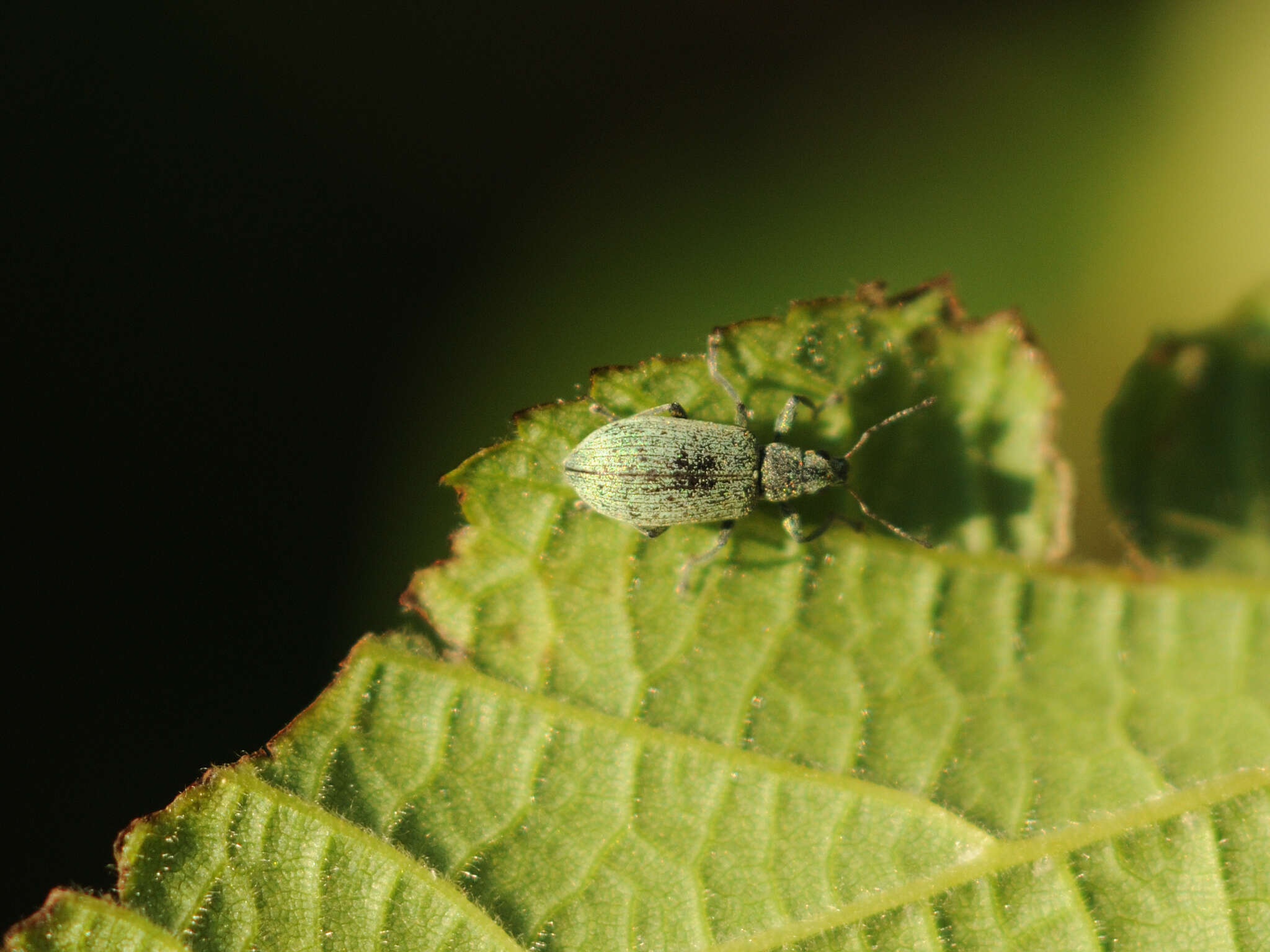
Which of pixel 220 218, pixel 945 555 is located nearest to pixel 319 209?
pixel 220 218

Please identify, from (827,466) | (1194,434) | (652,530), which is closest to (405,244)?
(652,530)

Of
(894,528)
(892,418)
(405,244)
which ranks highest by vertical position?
(405,244)

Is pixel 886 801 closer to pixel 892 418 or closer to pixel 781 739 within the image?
pixel 781 739

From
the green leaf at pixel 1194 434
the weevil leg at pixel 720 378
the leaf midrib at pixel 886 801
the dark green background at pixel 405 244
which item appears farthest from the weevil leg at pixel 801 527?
the dark green background at pixel 405 244

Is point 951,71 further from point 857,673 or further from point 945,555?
point 857,673

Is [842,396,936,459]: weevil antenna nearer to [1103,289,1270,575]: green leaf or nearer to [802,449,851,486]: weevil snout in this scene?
[802,449,851,486]: weevil snout

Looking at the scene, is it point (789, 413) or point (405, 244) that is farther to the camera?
point (405, 244)
